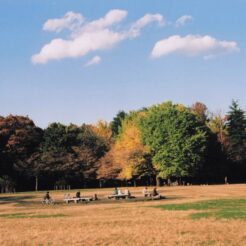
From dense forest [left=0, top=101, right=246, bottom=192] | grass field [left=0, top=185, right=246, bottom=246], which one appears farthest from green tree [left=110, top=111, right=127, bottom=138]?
grass field [left=0, top=185, right=246, bottom=246]

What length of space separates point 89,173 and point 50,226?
58962mm

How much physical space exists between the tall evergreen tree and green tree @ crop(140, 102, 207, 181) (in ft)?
24.1

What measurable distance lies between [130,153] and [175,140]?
7717mm

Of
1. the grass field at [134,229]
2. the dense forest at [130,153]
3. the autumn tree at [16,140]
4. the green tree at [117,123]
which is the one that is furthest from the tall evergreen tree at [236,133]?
the grass field at [134,229]

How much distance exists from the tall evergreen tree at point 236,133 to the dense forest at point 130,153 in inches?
6.9

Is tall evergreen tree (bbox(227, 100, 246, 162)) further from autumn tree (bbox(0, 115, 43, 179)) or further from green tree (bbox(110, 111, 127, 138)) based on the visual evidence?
autumn tree (bbox(0, 115, 43, 179))

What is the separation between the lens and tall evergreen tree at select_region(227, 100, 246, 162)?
85.9 meters

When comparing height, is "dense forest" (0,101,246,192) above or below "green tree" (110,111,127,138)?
below

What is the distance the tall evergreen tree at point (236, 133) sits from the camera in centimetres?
8591

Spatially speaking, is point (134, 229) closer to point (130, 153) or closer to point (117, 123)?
point (130, 153)

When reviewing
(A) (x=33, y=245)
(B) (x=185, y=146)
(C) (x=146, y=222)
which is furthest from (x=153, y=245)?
(B) (x=185, y=146)

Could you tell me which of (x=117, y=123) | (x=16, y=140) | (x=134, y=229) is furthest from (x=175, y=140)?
(x=134, y=229)

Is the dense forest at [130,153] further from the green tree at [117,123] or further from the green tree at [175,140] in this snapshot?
the green tree at [117,123]

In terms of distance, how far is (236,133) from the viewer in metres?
88.8
